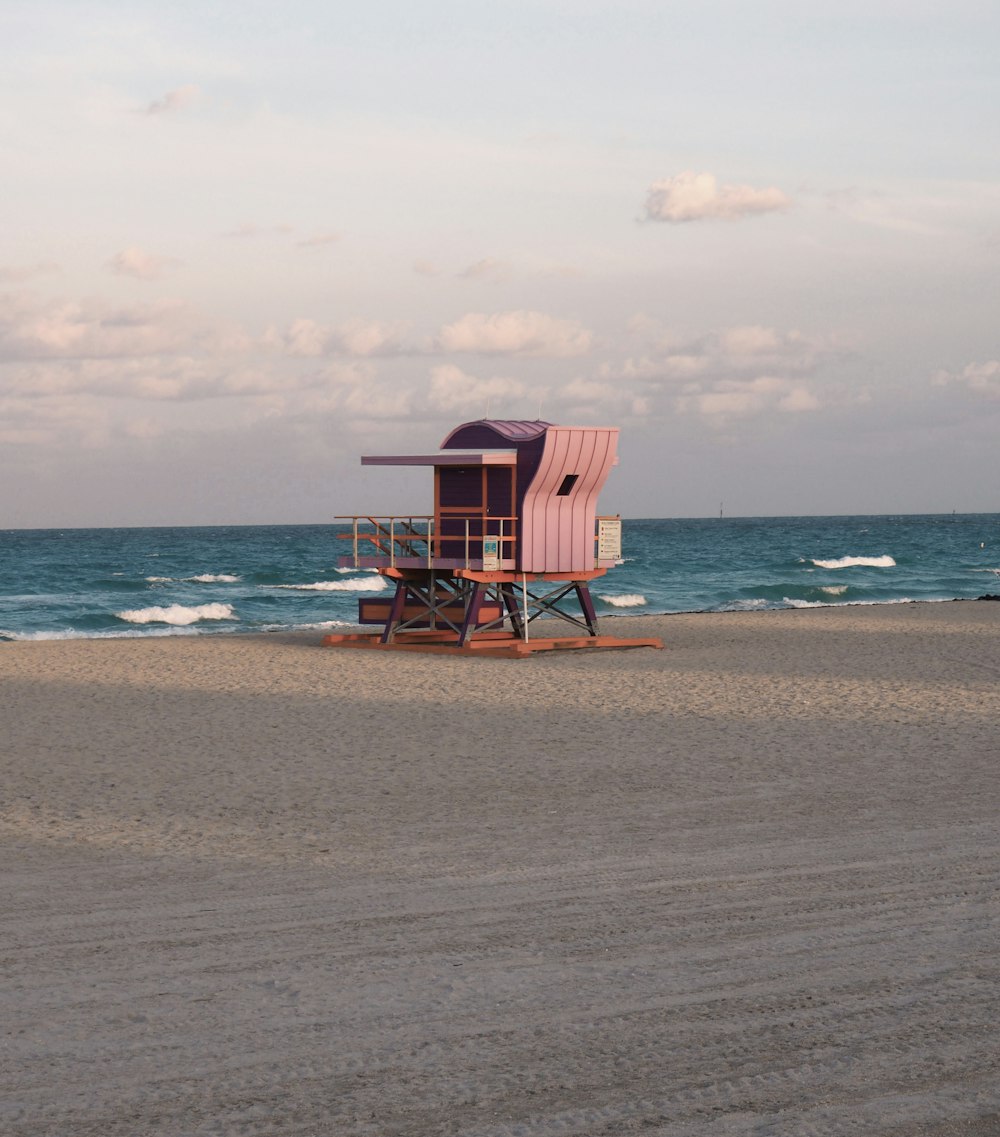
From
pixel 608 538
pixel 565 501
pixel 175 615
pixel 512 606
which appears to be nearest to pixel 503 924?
pixel 565 501

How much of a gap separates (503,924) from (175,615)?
1229 inches

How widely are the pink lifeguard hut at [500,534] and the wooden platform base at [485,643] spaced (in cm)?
2

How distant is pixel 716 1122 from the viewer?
4.30 m

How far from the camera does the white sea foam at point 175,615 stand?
3581 cm

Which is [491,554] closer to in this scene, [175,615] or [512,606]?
[512,606]

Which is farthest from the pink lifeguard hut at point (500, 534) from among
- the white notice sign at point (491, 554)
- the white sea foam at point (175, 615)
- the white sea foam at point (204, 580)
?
the white sea foam at point (204, 580)

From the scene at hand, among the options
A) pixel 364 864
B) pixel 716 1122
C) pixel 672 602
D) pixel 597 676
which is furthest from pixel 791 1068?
pixel 672 602

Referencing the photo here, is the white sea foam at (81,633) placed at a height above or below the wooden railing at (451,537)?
below

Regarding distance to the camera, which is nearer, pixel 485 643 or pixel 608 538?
pixel 485 643

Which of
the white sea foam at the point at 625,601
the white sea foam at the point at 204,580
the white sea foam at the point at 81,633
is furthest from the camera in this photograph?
the white sea foam at the point at 204,580

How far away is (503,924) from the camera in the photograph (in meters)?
6.51

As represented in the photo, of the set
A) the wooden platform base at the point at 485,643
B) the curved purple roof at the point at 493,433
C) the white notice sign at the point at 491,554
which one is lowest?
the wooden platform base at the point at 485,643

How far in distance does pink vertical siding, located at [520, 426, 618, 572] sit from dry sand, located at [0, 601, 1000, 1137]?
22.5 ft

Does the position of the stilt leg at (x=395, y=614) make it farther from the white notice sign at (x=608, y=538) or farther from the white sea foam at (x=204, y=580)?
the white sea foam at (x=204, y=580)
